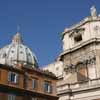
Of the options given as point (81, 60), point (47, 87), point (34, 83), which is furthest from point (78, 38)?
point (34, 83)

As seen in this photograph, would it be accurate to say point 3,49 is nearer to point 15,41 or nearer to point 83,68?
point 15,41

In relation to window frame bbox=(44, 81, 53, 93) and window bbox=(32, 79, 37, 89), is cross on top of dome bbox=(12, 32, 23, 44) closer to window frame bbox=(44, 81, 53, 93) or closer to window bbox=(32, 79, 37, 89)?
window frame bbox=(44, 81, 53, 93)

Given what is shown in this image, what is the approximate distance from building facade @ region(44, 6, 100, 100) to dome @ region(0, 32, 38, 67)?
3752cm

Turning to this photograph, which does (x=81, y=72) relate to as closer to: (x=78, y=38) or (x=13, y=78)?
(x=78, y=38)

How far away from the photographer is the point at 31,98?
103ft

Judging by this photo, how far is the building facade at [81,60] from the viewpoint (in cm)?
3991

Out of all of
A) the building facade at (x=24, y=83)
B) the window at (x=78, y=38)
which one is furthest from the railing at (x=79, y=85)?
the window at (x=78, y=38)

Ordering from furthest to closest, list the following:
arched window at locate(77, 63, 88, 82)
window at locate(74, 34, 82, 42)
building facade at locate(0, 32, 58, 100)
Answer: window at locate(74, 34, 82, 42) < arched window at locate(77, 63, 88, 82) < building facade at locate(0, 32, 58, 100)

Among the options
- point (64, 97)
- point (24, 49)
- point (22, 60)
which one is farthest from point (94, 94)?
point (24, 49)

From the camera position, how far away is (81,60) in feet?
152

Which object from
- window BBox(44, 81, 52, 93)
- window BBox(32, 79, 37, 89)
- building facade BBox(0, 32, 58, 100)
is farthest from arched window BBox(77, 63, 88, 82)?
window BBox(32, 79, 37, 89)

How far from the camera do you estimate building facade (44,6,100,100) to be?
131 ft

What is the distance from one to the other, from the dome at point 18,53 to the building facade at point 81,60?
A: 1477 inches

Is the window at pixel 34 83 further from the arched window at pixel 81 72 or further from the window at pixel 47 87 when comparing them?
the arched window at pixel 81 72
